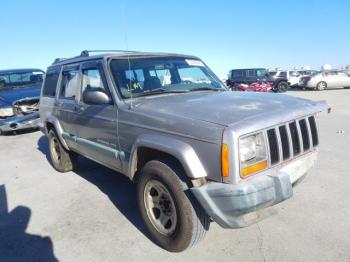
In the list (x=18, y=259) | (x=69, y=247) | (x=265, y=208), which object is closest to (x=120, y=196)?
(x=69, y=247)

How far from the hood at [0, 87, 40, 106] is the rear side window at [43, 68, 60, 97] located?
424 centimetres

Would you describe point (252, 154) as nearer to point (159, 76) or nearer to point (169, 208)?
→ point (169, 208)

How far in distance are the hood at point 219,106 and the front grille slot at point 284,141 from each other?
0.50 ft

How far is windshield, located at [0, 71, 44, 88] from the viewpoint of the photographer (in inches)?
426

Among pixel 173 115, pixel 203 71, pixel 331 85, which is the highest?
pixel 203 71

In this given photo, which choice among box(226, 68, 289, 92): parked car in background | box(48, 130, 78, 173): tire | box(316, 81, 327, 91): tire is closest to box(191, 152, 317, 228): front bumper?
box(48, 130, 78, 173): tire

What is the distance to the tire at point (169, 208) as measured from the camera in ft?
9.14

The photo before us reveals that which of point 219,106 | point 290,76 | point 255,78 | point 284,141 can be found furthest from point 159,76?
point 290,76

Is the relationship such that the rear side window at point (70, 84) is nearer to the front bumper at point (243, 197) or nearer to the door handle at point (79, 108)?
the door handle at point (79, 108)

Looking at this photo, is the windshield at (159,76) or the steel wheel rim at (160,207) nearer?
the steel wheel rim at (160,207)

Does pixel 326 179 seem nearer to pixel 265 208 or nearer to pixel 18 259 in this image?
pixel 265 208

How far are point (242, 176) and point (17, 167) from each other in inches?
215

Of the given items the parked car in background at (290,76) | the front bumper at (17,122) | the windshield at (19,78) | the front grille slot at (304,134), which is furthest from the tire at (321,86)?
the front grille slot at (304,134)

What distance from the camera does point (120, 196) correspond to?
4508mm
